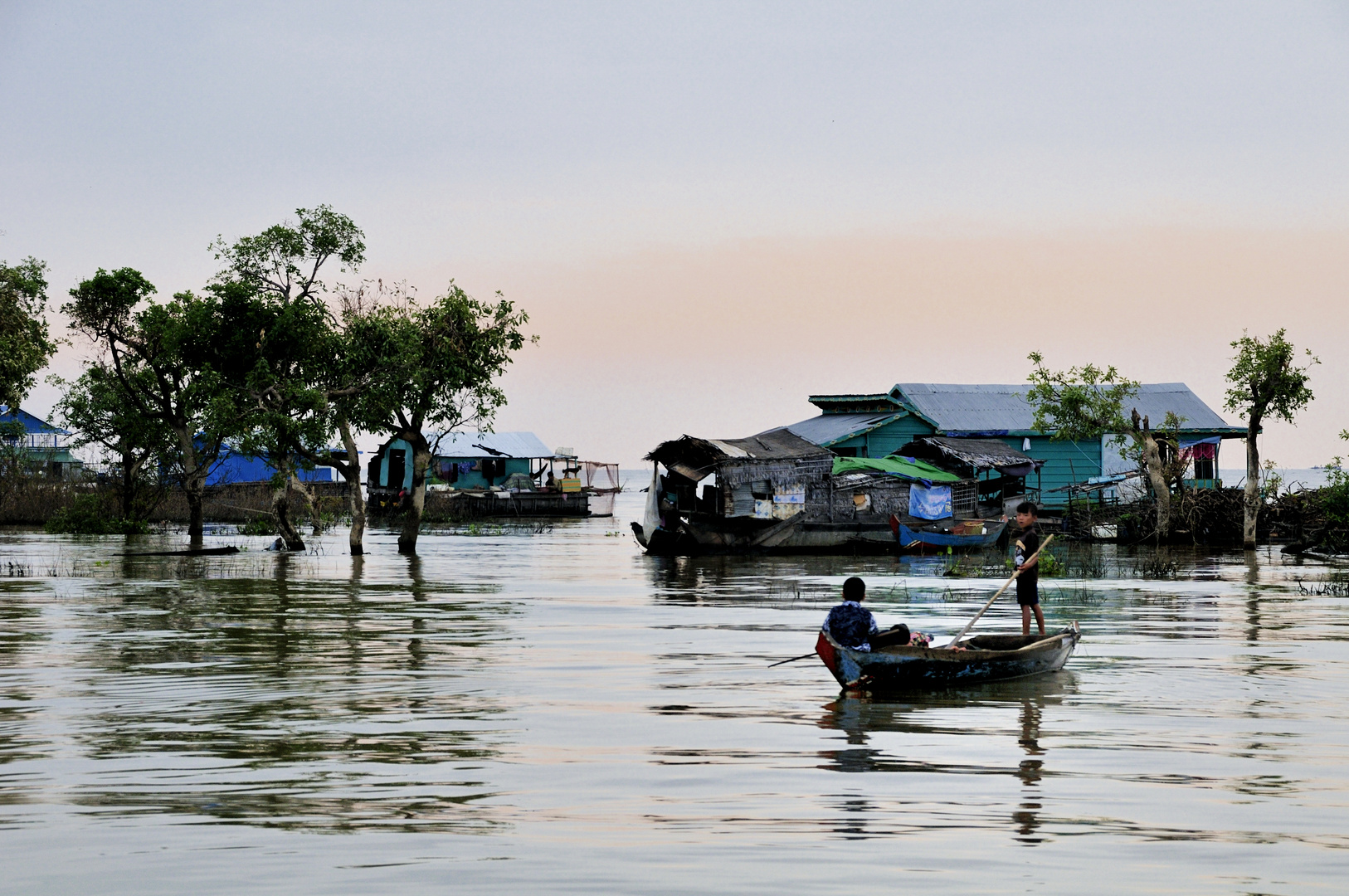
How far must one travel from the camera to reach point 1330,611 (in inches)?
840

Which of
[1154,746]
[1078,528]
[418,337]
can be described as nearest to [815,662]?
[1154,746]

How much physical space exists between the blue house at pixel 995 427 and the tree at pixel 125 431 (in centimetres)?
2169

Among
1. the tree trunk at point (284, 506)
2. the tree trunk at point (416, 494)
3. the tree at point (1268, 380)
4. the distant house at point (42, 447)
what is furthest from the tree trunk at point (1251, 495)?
the distant house at point (42, 447)

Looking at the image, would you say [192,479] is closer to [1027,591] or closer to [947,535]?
[947,535]

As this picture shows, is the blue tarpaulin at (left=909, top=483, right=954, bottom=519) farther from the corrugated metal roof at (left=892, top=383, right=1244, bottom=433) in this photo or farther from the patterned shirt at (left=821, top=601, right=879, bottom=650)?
the patterned shirt at (left=821, top=601, right=879, bottom=650)

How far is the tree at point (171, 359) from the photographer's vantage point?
33.0 m

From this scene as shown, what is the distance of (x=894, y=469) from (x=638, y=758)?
31.0 m

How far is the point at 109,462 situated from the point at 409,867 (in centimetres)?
4877

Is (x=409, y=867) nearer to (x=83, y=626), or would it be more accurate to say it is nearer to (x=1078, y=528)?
(x=83, y=626)

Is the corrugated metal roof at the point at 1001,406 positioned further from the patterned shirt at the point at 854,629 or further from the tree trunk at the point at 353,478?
the patterned shirt at the point at 854,629

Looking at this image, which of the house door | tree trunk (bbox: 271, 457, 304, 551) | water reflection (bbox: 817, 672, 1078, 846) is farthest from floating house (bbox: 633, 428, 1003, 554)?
the house door

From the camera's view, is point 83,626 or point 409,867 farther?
point 83,626

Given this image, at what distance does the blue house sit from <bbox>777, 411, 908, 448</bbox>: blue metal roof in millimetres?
41

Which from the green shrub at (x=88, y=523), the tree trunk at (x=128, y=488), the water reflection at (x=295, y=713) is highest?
the tree trunk at (x=128, y=488)
